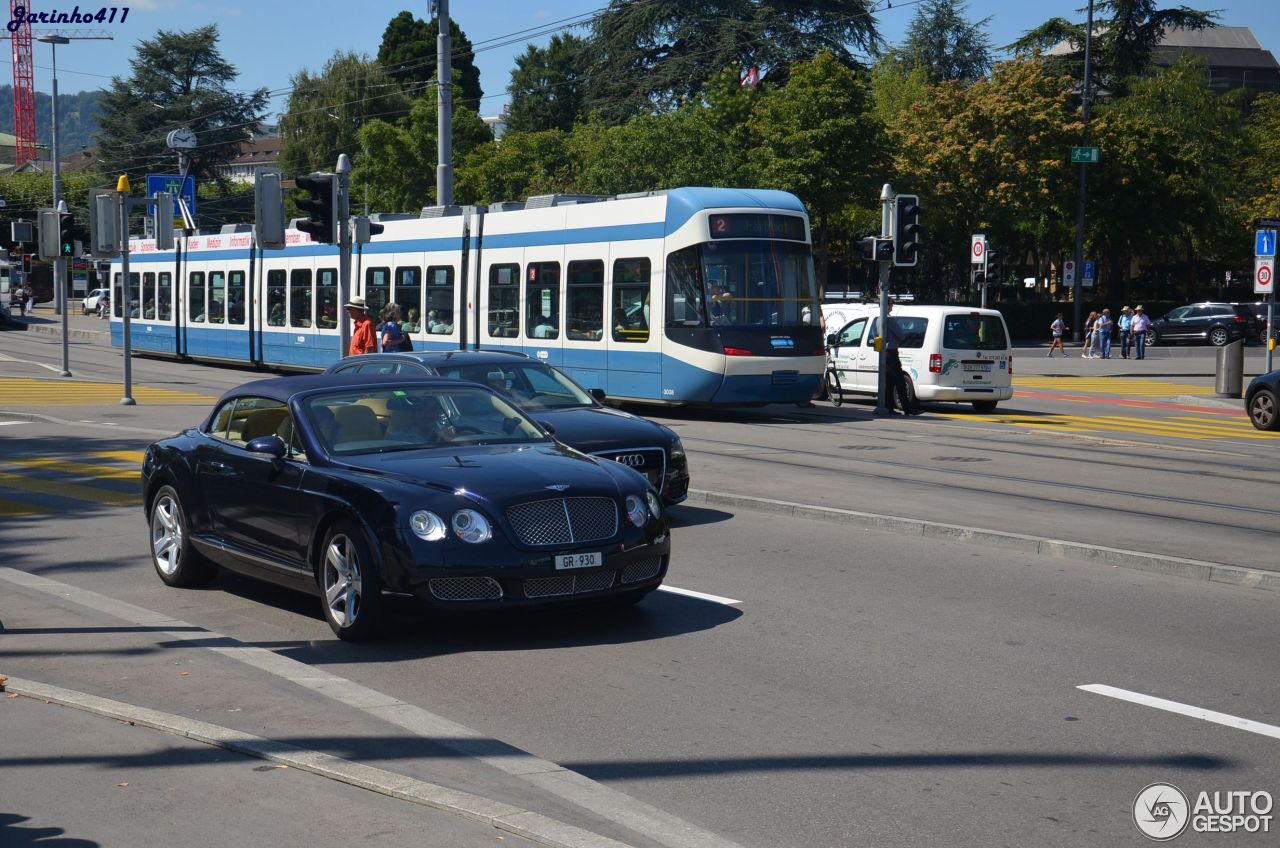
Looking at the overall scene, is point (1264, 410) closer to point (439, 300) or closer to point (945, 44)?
point (439, 300)

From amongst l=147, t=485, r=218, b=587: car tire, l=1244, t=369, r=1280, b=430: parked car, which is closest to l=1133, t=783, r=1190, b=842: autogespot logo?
l=147, t=485, r=218, b=587: car tire

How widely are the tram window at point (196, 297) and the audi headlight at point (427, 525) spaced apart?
101 feet

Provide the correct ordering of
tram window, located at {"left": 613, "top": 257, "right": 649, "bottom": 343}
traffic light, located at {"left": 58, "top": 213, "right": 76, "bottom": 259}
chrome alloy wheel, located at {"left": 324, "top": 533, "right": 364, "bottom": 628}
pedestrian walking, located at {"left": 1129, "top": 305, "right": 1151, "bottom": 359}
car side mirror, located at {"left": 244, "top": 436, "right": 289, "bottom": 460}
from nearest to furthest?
chrome alloy wheel, located at {"left": 324, "top": 533, "right": 364, "bottom": 628}, car side mirror, located at {"left": 244, "top": 436, "right": 289, "bottom": 460}, tram window, located at {"left": 613, "top": 257, "right": 649, "bottom": 343}, traffic light, located at {"left": 58, "top": 213, "right": 76, "bottom": 259}, pedestrian walking, located at {"left": 1129, "top": 305, "right": 1151, "bottom": 359}

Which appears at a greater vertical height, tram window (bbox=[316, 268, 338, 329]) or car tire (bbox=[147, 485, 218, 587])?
tram window (bbox=[316, 268, 338, 329])

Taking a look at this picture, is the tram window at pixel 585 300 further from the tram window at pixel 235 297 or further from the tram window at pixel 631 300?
the tram window at pixel 235 297

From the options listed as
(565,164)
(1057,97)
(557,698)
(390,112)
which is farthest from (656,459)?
(390,112)

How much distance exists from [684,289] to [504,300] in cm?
484

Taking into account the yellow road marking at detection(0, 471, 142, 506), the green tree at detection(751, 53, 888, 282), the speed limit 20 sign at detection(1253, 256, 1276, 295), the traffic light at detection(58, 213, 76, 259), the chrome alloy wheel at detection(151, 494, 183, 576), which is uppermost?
the green tree at detection(751, 53, 888, 282)

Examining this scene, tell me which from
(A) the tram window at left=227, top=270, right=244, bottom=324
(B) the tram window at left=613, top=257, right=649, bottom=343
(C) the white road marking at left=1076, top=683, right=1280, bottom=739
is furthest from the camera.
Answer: (A) the tram window at left=227, top=270, right=244, bottom=324

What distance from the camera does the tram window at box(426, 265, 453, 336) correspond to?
27.0 metres

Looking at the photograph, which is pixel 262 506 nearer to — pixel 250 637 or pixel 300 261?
pixel 250 637

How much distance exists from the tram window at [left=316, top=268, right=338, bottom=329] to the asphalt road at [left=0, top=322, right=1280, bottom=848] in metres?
17.8

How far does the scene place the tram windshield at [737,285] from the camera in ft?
71.2

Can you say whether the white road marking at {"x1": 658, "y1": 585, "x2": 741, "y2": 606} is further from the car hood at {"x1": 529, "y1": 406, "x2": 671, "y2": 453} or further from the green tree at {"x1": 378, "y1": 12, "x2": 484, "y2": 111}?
the green tree at {"x1": 378, "y1": 12, "x2": 484, "y2": 111}
